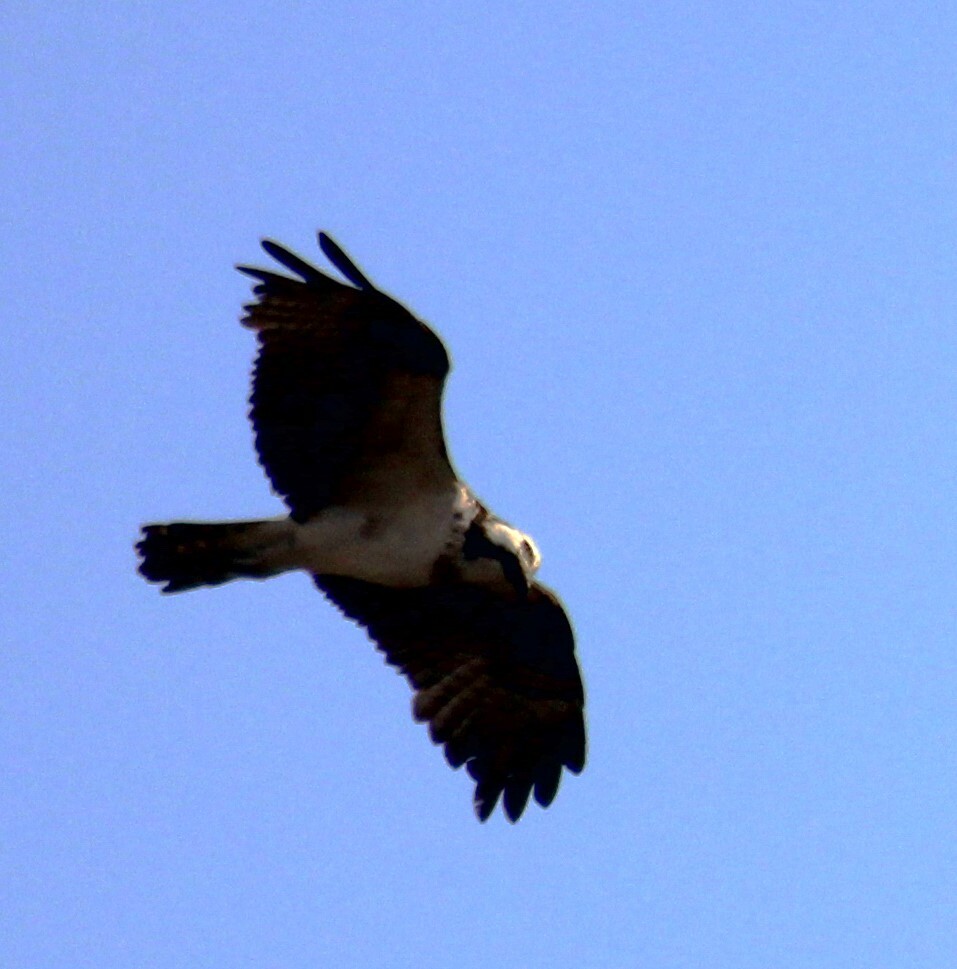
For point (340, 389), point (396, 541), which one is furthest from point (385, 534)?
point (340, 389)

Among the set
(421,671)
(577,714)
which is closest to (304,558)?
(421,671)

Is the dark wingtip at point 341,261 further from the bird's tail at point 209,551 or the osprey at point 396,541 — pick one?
the bird's tail at point 209,551

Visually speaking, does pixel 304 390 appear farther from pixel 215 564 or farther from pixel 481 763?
pixel 481 763

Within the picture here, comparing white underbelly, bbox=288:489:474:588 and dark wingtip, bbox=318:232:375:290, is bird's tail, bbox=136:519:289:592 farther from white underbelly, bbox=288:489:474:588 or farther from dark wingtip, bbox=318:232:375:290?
dark wingtip, bbox=318:232:375:290

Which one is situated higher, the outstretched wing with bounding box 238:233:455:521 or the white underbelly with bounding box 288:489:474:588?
the outstretched wing with bounding box 238:233:455:521

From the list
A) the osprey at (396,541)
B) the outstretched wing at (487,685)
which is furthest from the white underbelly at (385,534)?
the outstretched wing at (487,685)

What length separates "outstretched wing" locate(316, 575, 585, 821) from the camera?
9.80 meters

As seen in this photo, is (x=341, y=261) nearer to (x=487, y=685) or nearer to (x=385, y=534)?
(x=385, y=534)

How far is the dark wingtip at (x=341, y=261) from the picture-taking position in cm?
852

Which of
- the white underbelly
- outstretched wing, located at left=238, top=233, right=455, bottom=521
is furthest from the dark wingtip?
the white underbelly

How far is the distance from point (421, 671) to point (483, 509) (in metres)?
1.13

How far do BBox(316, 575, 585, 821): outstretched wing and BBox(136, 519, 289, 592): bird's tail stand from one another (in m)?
0.63

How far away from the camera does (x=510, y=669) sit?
9961 millimetres

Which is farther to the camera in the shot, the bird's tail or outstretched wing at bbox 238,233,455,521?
the bird's tail
